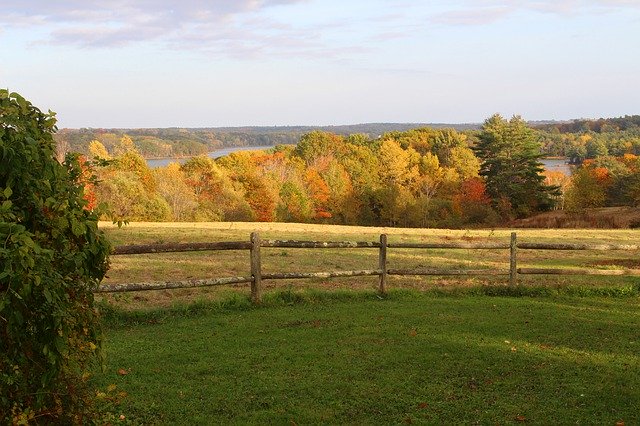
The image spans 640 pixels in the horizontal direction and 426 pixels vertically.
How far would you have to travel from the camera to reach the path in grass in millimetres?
6469

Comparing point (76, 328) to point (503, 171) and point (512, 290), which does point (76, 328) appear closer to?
point (512, 290)

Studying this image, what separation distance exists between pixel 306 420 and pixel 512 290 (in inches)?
328

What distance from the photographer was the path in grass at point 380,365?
21.2 feet

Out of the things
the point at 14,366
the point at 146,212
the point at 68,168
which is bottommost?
the point at 146,212

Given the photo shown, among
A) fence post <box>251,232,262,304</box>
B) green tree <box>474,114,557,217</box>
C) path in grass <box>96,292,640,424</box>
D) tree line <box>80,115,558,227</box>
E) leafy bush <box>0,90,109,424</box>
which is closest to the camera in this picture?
leafy bush <box>0,90,109,424</box>

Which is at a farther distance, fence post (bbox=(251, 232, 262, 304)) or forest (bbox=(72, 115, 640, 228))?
forest (bbox=(72, 115, 640, 228))

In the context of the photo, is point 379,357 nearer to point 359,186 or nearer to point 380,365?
point 380,365

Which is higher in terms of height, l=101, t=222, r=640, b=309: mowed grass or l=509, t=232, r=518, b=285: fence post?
l=509, t=232, r=518, b=285: fence post

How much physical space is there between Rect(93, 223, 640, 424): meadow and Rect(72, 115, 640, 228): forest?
149 feet

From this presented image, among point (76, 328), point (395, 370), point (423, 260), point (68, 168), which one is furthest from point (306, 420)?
point (423, 260)

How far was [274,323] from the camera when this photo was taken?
10242mm

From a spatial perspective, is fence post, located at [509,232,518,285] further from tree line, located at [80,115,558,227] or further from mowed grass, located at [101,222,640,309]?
tree line, located at [80,115,558,227]

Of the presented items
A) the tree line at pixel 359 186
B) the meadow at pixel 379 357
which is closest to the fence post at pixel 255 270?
the meadow at pixel 379 357

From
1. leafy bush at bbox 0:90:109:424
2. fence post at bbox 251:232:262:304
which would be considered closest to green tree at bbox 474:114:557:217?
fence post at bbox 251:232:262:304
